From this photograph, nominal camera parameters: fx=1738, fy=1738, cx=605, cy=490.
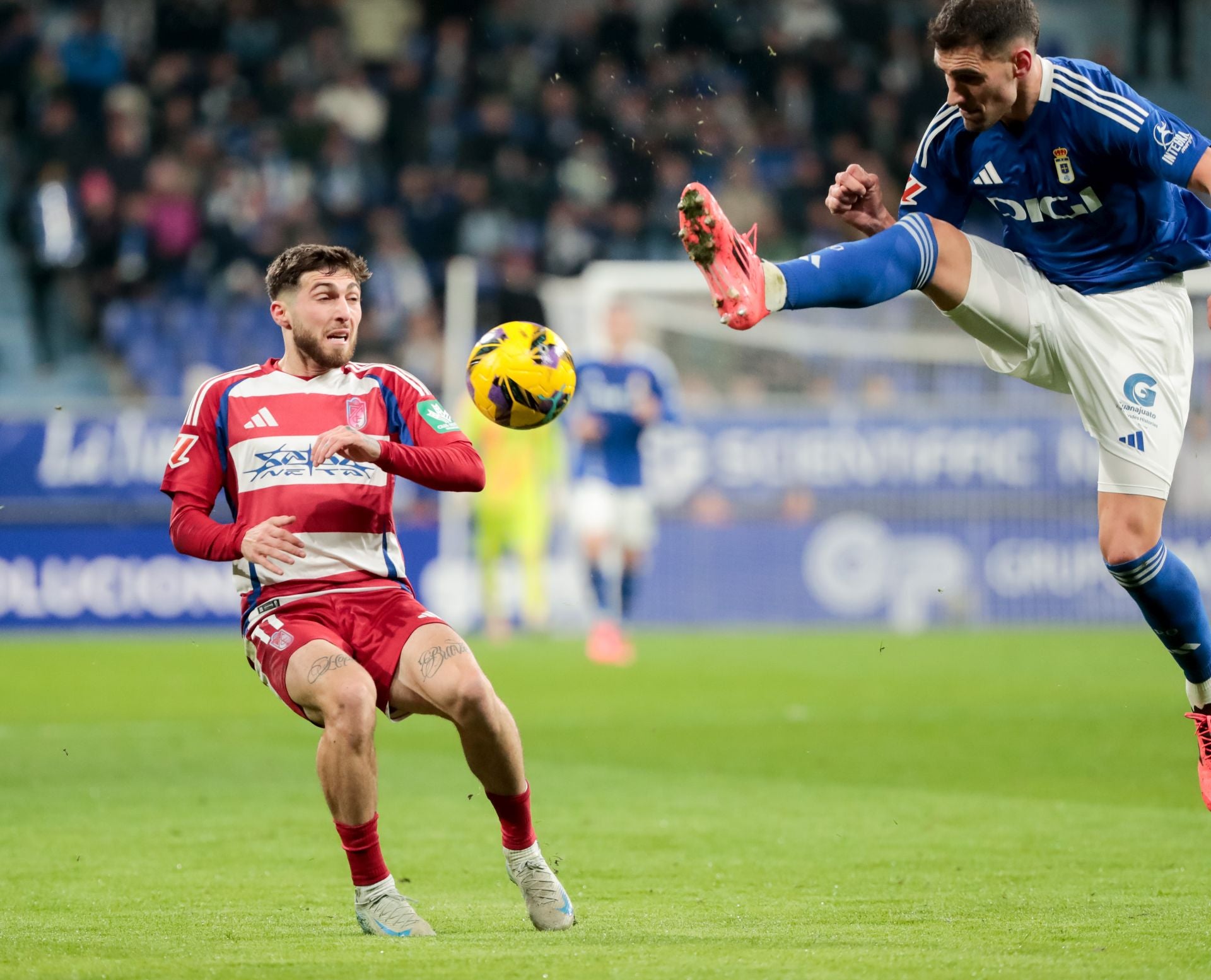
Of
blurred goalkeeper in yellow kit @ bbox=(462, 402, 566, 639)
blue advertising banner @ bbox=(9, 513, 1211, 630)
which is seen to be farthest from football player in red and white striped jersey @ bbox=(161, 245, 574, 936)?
blue advertising banner @ bbox=(9, 513, 1211, 630)

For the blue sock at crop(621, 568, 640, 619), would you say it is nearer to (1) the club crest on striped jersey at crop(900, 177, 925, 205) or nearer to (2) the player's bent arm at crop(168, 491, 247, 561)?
(1) the club crest on striped jersey at crop(900, 177, 925, 205)

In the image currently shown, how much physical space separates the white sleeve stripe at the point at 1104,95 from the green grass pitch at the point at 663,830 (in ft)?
7.59

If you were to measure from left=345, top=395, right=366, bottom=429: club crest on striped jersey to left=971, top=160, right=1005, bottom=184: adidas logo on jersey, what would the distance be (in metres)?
2.06

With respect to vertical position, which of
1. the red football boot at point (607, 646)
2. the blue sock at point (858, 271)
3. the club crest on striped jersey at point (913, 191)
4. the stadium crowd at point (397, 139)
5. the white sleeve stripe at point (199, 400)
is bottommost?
the red football boot at point (607, 646)

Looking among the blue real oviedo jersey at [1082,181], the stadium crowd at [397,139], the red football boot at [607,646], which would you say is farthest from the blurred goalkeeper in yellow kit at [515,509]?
the blue real oviedo jersey at [1082,181]

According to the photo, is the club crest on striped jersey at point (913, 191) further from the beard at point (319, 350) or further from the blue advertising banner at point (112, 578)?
the blue advertising banner at point (112, 578)

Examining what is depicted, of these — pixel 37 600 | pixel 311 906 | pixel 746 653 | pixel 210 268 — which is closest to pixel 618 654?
pixel 746 653

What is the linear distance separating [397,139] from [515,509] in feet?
21.7

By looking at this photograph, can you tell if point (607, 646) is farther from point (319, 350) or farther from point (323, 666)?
point (323, 666)

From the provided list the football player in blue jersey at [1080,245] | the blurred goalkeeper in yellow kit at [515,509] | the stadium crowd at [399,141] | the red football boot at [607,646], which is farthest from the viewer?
the stadium crowd at [399,141]

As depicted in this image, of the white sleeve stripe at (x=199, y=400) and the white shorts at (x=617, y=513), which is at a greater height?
the white sleeve stripe at (x=199, y=400)

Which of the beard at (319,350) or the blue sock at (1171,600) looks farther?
the blue sock at (1171,600)

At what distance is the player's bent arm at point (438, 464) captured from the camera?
4781mm

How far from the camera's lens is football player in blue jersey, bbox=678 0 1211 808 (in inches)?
203
